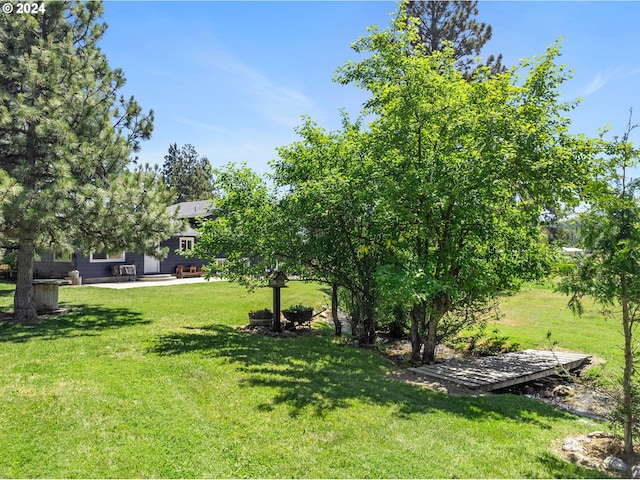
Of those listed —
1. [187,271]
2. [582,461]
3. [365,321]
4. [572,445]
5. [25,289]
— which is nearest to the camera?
[582,461]

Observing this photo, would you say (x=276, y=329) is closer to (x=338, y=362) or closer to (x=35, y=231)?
(x=338, y=362)

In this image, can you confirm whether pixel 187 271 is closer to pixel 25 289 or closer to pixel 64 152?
pixel 25 289

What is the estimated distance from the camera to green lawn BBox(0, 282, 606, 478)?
4.16m

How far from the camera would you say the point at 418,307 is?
9.86m

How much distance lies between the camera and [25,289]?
1155 cm

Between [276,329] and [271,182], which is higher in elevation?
[271,182]

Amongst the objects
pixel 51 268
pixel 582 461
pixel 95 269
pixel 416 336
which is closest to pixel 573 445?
pixel 582 461

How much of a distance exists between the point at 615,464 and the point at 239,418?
4493mm

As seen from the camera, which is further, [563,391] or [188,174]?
[188,174]

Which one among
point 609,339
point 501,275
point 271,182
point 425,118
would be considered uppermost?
point 425,118

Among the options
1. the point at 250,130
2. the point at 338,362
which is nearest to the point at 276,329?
the point at 338,362

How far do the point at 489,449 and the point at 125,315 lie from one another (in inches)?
447

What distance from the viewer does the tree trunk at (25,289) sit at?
11414mm

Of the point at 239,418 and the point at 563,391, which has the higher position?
the point at 239,418
